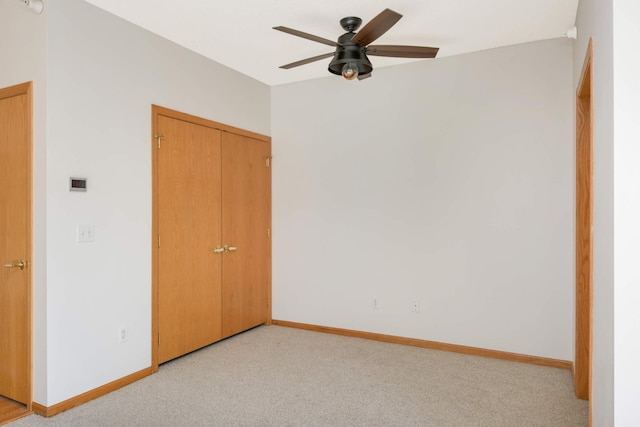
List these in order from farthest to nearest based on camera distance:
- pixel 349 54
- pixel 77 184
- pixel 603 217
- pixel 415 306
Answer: pixel 415 306, pixel 349 54, pixel 77 184, pixel 603 217

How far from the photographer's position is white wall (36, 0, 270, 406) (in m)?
2.61

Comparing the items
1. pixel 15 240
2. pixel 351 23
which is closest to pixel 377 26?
pixel 351 23

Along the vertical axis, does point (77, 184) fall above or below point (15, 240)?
above

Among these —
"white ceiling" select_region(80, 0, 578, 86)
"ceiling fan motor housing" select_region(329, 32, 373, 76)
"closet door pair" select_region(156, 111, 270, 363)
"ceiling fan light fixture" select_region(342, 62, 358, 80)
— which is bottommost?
"closet door pair" select_region(156, 111, 270, 363)

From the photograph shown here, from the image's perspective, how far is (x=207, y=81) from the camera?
3842 millimetres

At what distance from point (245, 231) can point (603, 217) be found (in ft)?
10.9

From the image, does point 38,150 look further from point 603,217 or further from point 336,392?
point 603,217

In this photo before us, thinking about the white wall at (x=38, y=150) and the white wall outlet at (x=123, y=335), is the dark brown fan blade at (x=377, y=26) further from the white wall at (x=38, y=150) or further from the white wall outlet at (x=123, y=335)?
the white wall outlet at (x=123, y=335)

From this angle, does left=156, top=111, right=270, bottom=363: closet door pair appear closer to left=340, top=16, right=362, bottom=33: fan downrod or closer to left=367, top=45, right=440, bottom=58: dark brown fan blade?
left=340, top=16, right=362, bottom=33: fan downrod

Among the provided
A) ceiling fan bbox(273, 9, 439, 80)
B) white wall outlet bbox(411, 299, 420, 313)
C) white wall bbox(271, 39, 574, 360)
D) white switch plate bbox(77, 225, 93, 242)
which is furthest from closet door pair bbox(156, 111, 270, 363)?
white wall outlet bbox(411, 299, 420, 313)

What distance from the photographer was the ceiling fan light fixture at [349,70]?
2.73 metres

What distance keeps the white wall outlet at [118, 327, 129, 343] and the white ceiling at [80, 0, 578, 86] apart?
231 centimetres

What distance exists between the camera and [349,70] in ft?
8.95
